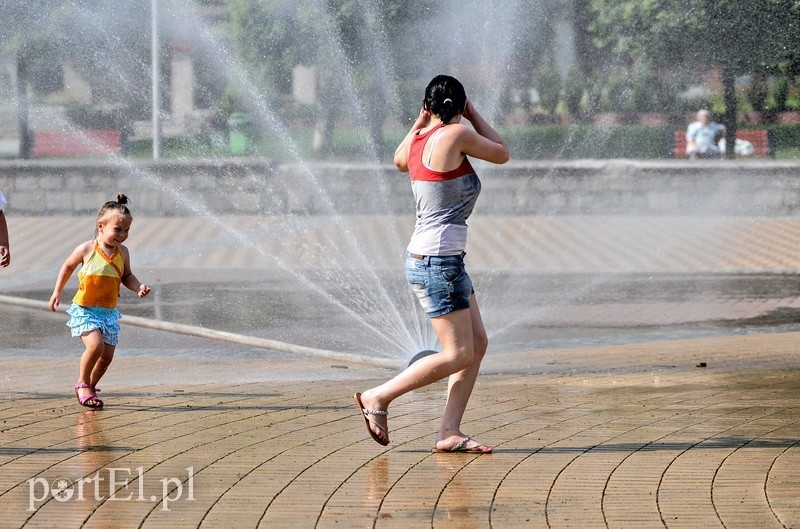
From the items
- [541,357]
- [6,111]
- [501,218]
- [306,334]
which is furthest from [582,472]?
A: [6,111]

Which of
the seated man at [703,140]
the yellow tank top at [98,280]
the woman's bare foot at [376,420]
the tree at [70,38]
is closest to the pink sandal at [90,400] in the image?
the yellow tank top at [98,280]

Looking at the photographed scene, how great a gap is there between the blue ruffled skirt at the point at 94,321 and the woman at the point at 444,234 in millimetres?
1898

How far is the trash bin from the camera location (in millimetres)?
20969

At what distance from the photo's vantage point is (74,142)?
2475cm

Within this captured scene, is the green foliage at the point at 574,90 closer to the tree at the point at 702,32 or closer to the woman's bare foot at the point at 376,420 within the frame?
the tree at the point at 702,32

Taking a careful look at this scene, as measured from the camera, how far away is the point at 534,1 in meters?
18.9

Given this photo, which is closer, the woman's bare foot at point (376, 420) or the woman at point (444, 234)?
the woman at point (444, 234)

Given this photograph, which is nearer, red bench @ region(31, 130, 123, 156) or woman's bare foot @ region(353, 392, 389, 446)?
woman's bare foot @ region(353, 392, 389, 446)

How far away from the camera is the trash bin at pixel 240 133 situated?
68.8ft

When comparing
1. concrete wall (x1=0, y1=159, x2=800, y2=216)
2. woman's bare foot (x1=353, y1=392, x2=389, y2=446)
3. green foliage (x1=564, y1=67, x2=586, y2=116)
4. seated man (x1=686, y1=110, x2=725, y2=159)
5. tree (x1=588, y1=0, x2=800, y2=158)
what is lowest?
woman's bare foot (x1=353, y1=392, x2=389, y2=446)

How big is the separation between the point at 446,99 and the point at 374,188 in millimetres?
13939

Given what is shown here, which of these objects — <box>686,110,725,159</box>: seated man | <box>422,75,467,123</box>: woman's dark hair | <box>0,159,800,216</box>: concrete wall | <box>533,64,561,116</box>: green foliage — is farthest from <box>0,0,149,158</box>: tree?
<box>422,75,467,123</box>: woman's dark hair

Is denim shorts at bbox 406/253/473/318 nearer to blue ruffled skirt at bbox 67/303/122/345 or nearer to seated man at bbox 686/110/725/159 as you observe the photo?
blue ruffled skirt at bbox 67/303/122/345

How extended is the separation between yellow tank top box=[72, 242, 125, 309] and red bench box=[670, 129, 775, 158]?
1812 centimetres
